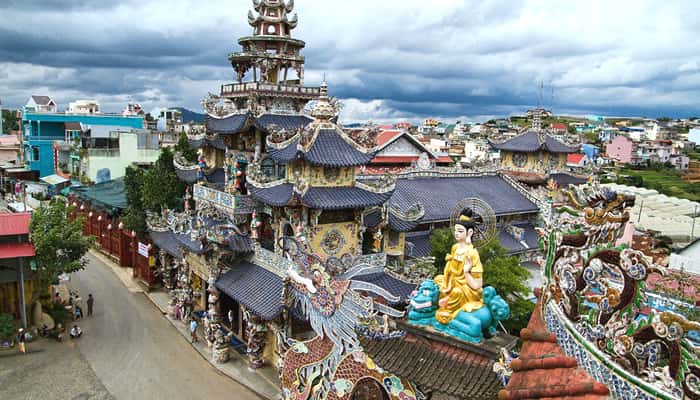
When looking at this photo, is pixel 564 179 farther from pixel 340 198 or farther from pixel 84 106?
pixel 84 106

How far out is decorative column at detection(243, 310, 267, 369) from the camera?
1662 cm

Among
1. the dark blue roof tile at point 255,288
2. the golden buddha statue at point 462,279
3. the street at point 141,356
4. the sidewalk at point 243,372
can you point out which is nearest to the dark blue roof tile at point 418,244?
the dark blue roof tile at point 255,288

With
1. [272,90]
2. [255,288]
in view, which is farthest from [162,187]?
[255,288]

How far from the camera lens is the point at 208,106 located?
22922 mm

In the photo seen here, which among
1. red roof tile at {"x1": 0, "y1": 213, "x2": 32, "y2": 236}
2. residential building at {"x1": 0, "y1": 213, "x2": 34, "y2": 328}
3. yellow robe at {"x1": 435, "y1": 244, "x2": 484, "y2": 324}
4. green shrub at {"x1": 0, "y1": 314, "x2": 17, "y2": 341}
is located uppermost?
yellow robe at {"x1": 435, "y1": 244, "x2": 484, "y2": 324}

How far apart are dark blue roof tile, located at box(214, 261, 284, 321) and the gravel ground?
15.8 feet

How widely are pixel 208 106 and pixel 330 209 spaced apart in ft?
30.8

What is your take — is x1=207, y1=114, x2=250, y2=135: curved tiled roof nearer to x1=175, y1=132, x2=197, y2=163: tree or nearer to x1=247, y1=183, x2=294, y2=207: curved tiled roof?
x1=247, y1=183, x2=294, y2=207: curved tiled roof

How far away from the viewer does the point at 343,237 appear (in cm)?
→ 1784

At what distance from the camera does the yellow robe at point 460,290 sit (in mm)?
10023

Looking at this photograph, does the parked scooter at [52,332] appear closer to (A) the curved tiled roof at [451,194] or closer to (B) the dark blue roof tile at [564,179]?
(A) the curved tiled roof at [451,194]

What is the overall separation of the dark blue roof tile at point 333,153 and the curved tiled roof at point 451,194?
17.7 ft

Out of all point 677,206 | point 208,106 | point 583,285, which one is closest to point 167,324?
point 208,106

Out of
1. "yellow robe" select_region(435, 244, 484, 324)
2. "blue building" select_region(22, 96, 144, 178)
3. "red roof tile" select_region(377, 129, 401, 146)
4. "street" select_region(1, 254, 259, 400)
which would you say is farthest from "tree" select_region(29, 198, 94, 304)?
"blue building" select_region(22, 96, 144, 178)
